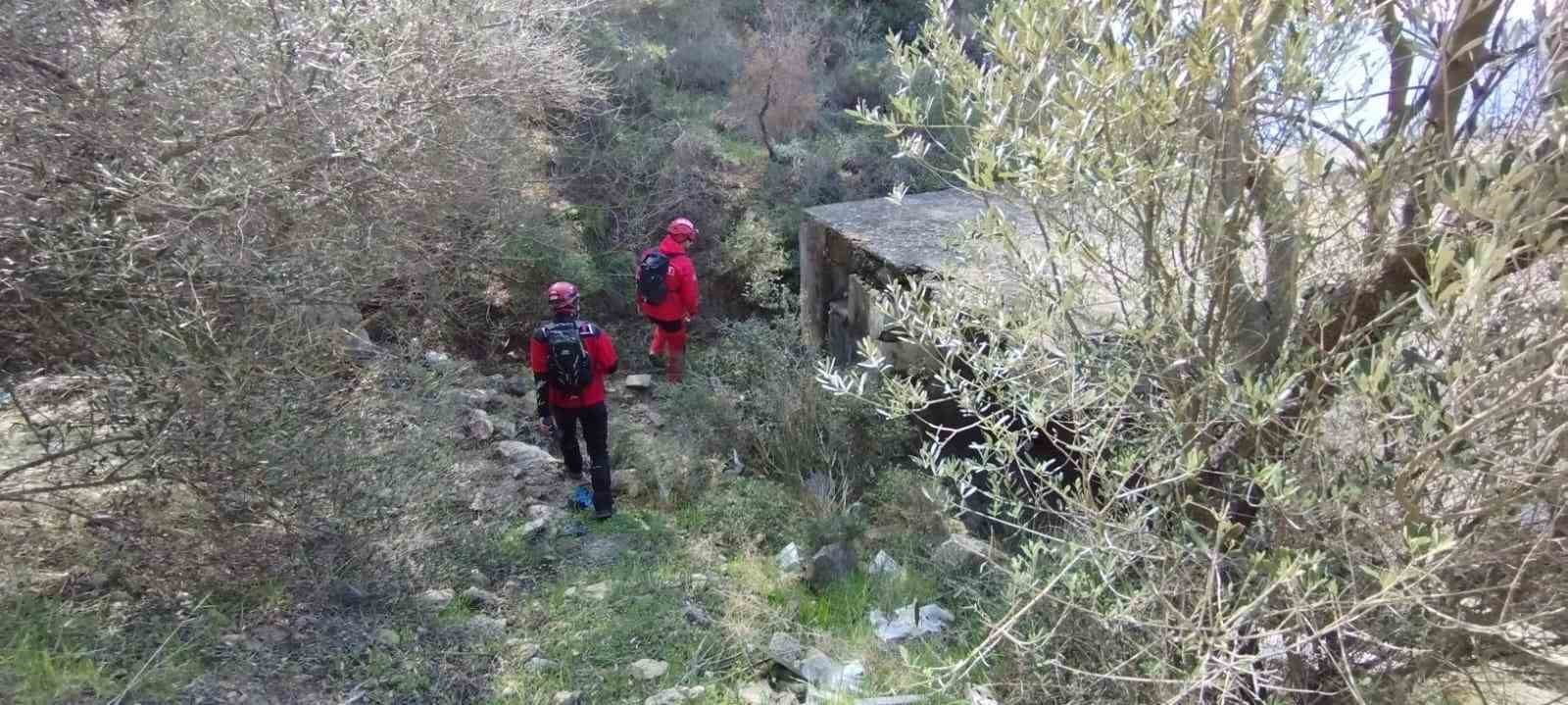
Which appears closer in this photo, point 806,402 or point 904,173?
point 806,402

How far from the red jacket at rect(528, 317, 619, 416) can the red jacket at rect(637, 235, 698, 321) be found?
1829 mm

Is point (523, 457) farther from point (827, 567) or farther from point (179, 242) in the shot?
point (179, 242)

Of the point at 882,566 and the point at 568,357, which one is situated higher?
the point at 568,357

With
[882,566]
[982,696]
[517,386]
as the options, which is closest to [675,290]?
[517,386]

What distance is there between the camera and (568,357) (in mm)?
5391

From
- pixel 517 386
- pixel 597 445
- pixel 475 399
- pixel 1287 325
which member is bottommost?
pixel 517 386

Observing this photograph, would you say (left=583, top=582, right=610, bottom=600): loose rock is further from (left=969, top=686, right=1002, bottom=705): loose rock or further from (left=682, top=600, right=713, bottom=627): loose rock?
(left=969, top=686, right=1002, bottom=705): loose rock

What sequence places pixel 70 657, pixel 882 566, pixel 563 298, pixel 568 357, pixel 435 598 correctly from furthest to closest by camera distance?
pixel 563 298
pixel 568 357
pixel 882 566
pixel 435 598
pixel 70 657

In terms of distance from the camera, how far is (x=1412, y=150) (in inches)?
92.4

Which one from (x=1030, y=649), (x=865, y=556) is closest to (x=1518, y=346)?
(x=1030, y=649)

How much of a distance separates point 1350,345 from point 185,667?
3.92 metres

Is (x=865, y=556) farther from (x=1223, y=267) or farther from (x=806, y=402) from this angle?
(x=1223, y=267)

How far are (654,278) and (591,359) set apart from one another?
1936 mm

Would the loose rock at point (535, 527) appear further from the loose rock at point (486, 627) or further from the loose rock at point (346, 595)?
the loose rock at point (346, 595)
